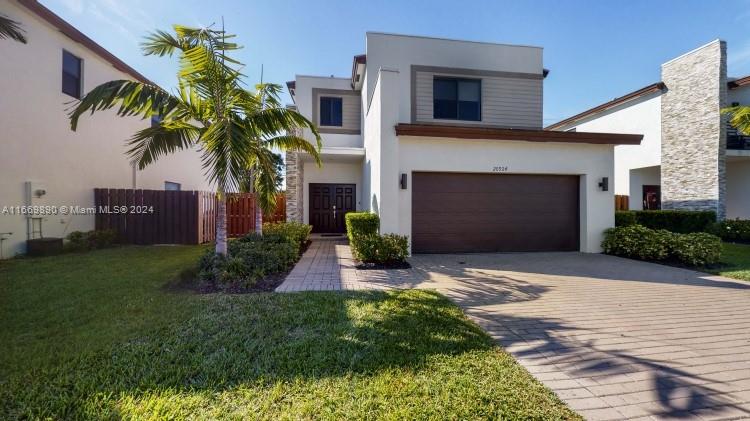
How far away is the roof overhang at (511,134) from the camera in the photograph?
8367mm

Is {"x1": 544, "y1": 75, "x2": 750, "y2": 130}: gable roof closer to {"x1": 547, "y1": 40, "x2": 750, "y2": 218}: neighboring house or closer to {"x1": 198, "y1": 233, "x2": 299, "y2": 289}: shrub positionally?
{"x1": 547, "y1": 40, "x2": 750, "y2": 218}: neighboring house

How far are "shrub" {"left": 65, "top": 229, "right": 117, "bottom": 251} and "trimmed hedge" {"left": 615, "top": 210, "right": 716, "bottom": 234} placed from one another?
19481 millimetres

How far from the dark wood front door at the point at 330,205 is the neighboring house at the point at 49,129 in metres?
7.68

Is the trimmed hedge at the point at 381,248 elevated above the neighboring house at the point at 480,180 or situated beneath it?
situated beneath

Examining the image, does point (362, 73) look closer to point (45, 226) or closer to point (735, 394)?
point (45, 226)

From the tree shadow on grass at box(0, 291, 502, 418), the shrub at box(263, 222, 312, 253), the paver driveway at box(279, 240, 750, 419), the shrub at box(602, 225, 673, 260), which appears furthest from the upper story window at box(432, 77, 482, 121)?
the tree shadow on grass at box(0, 291, 502, 418)

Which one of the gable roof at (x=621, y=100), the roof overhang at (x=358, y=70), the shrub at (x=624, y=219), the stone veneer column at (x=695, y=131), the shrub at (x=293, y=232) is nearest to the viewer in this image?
the shrub at (x=293, y=232)

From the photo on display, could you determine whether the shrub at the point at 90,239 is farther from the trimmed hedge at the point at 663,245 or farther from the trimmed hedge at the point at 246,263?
the trimmed hedge at the point at 663,245

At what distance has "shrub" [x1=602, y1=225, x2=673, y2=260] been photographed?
26.6ft

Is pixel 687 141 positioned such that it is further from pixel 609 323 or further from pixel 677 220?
pixel 609 323

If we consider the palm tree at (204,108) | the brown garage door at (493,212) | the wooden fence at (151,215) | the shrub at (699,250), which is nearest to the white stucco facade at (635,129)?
the shrub at (699,250)

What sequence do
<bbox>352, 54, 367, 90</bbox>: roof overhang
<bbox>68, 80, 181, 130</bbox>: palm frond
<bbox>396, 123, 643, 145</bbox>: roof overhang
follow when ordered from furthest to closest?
1. <bbox>352, 54, 367, 90</bbox>: roof overhang
2. <bbox>396, 123, 643, 145</bbox>: roof overhang
3. <bbox>68, 80, 181, 130</bbox>: palm frond

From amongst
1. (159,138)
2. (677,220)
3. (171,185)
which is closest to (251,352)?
(159,138)

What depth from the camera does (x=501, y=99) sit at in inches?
506
